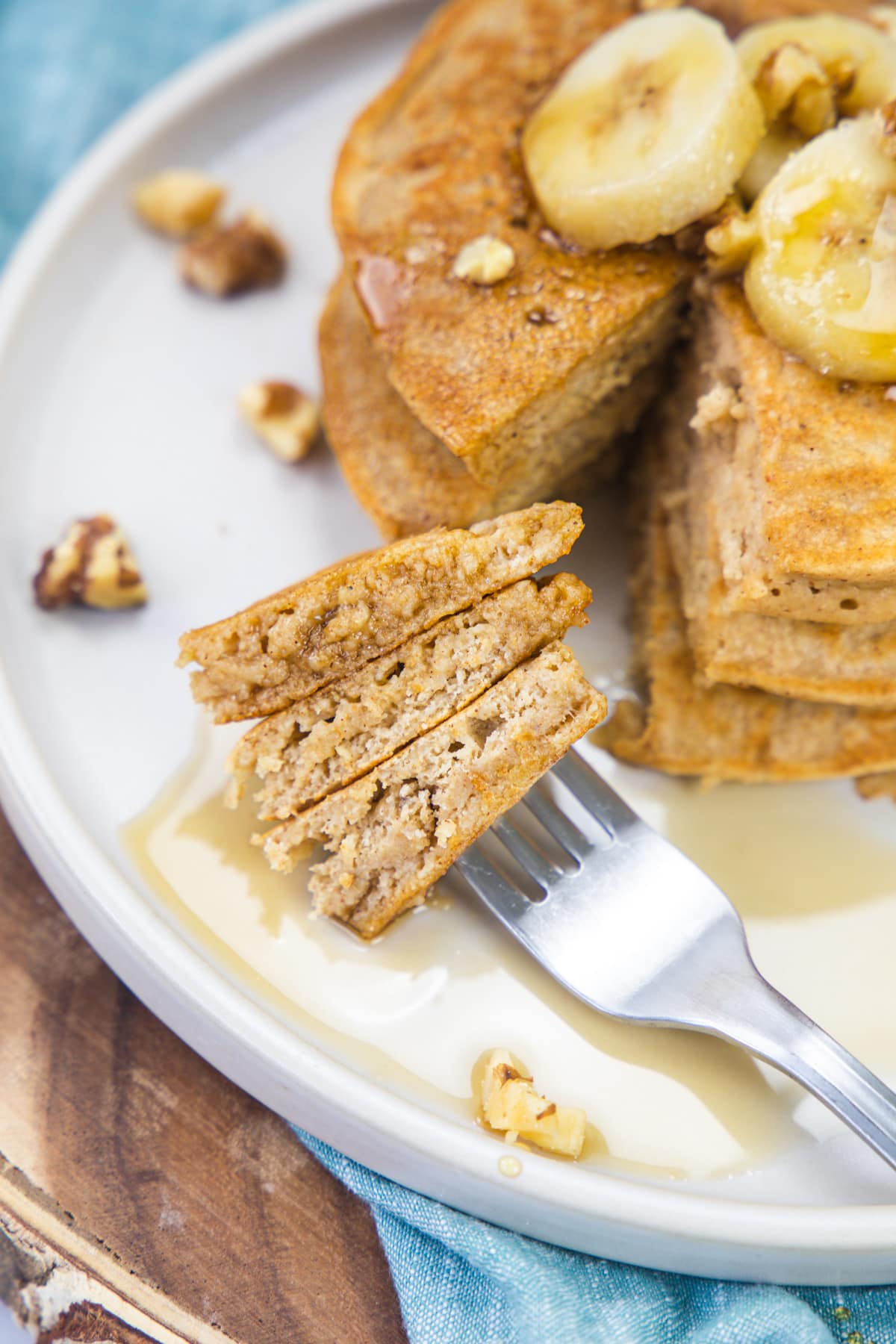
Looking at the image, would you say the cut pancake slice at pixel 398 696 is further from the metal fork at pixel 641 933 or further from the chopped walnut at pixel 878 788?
the chopped walnut at pixel 878 788

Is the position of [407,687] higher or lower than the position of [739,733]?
higher

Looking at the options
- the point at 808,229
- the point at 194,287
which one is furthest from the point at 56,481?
the point at 808,229

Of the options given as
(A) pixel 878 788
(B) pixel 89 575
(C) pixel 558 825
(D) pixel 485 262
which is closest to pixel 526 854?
(C) pixel 558 825

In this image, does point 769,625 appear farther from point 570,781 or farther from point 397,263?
point 397,263

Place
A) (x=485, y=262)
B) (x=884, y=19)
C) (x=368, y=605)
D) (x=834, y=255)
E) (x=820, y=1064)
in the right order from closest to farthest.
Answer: (x=820, y=1064), (x=368, y=605), (x=834, y=255), (x=485, y=262), (x=884, y=19)

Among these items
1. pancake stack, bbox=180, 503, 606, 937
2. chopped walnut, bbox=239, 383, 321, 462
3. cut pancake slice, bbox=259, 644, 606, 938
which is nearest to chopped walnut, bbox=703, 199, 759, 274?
pancake stack, bbox=180, 503, 606, 937

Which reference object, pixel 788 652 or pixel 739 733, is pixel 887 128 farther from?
pixel 739 733

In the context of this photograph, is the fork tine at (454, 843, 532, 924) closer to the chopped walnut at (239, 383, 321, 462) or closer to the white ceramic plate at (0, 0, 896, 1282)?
the white ceramic plate at (0, 0, 896, 1282)

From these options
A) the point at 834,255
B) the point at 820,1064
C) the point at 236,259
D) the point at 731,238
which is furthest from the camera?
the point at 236,259
